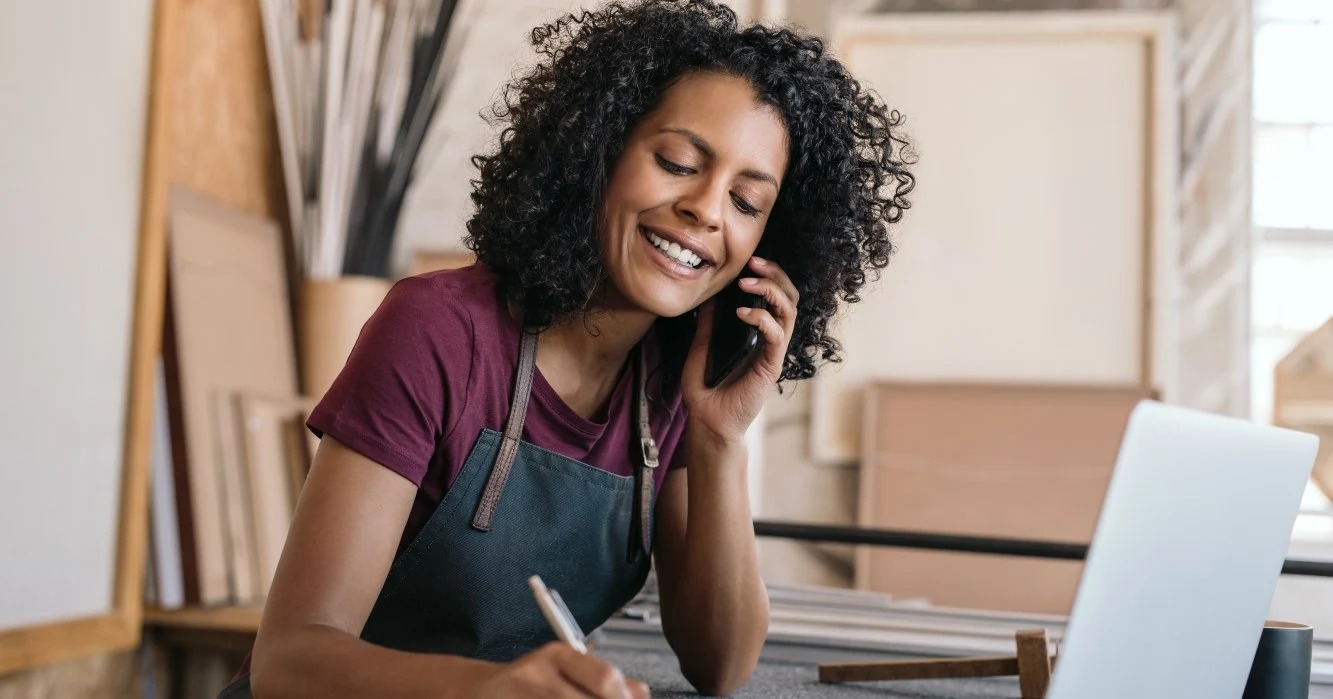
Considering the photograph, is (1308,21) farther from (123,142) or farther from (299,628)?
(299,628)

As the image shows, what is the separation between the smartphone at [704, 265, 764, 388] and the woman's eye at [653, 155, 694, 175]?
0.20 meters

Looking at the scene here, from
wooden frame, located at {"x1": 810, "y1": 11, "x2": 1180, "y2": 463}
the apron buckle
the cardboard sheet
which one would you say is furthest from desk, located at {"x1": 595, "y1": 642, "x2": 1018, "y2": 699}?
wooden frame, located at {"x1": 810, "y1": 11, "x2": 1180, "y2": 463}

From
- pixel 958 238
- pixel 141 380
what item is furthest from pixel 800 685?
pixel 958 238

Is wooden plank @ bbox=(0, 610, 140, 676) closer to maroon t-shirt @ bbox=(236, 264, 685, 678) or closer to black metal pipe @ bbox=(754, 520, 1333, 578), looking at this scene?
maroon t-shirt @ bbox=(236, 264, 685, 678)

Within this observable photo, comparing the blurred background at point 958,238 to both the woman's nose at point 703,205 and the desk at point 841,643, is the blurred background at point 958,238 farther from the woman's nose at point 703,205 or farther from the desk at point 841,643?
the woman's nose at point 703,205

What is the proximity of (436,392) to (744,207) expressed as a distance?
0.46 m

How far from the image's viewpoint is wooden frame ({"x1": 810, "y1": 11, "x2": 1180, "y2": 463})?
4484mm

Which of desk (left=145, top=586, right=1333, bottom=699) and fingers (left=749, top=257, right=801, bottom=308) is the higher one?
fingers (left=749, top=257, right=801, bottom=308)

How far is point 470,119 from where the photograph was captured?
14.7 feet

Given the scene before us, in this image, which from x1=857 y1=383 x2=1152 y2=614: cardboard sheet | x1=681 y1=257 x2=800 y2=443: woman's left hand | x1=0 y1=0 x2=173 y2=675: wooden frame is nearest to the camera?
x1=681 y1=257 x2=800 y2=443: woman's left hand

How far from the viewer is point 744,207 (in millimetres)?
1557

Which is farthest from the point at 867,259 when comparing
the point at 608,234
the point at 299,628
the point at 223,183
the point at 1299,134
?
the point at 1299,134

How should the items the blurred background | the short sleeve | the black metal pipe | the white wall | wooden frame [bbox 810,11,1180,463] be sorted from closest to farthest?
the short sleeve < the black metal pipe < the white wall < the blurred background < wooden frame [bbox 810,11,1180,463]

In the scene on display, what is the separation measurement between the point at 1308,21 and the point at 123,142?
4046 millimetres
